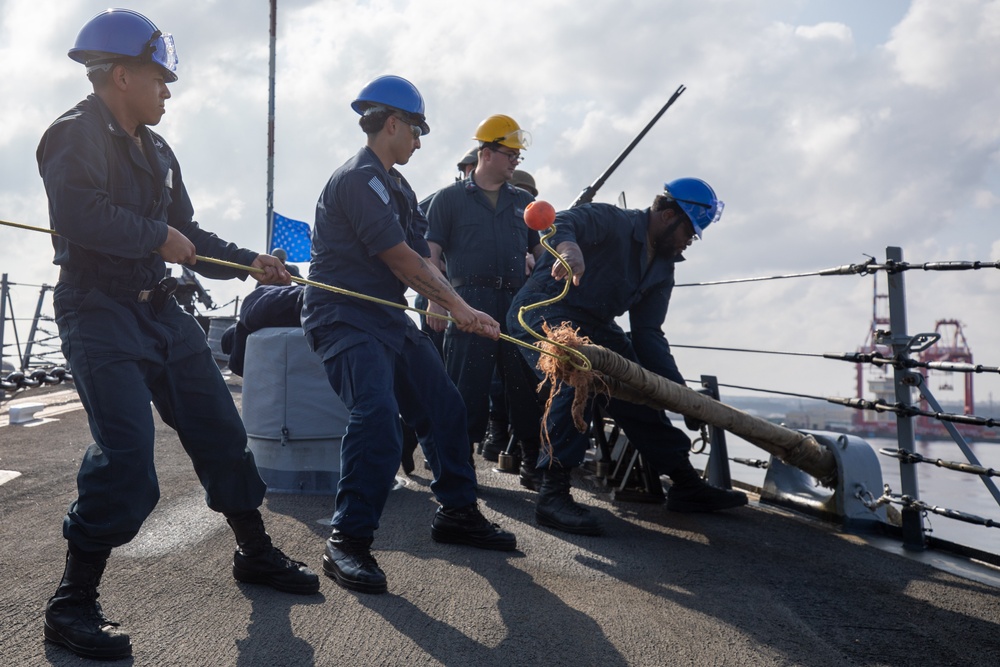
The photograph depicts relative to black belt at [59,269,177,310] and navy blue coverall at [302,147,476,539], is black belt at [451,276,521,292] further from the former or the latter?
black belt at [59,269,177,310]

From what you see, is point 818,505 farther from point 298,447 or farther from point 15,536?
point 15,536

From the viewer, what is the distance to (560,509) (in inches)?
153

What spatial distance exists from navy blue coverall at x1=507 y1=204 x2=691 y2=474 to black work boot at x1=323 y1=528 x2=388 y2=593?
53.2 inches

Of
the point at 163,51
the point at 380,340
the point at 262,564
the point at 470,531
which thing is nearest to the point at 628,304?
the point at 470,531

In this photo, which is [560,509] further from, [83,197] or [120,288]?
[83,197]

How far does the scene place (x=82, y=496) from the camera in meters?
2.38

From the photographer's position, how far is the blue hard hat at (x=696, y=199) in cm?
435

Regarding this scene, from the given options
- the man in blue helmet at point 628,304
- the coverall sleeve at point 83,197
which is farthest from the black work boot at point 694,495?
the coverall sleeve at point 83,197

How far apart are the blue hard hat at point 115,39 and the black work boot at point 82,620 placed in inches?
56.7

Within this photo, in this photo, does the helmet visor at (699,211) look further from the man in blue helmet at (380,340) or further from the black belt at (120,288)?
the black belt at (120,288)

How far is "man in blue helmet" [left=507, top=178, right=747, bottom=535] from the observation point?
409cm

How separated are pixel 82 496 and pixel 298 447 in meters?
2.12

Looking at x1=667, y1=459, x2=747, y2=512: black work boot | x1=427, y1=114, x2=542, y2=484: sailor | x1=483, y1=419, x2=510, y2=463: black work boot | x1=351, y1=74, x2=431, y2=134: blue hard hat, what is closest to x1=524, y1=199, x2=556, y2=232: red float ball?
x1=351, y1=74, x2=431, y2=134: blue hard hat

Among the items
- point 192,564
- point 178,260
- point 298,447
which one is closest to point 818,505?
point 298,447
